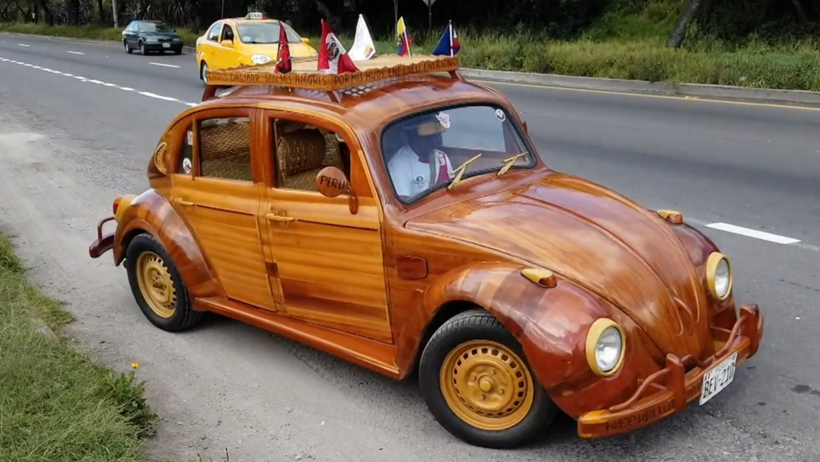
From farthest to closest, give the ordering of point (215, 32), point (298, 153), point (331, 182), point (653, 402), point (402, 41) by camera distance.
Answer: point (215, 32) → point (402, 41) → point (298, 153) → point (331, 182) → point (653, 402)

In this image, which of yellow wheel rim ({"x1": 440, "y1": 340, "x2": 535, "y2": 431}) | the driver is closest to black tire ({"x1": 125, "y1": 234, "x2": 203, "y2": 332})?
the driver

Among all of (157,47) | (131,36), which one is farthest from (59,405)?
(131,36)

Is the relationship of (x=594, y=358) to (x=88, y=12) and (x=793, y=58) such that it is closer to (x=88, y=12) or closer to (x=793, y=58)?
(x=793, y=58)

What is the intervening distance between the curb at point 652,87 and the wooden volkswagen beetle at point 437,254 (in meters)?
11.6

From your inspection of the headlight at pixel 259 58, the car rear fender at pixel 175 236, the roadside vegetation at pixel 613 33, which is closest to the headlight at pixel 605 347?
the car rear fender at pixel 175 236

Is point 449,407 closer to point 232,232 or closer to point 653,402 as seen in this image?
point 653,402

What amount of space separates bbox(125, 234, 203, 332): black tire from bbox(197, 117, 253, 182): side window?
2.02 ft

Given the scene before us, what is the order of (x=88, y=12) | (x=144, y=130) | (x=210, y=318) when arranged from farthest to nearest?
(x=88, y=12) < (x=144, y=130) < (x=210, y=318)

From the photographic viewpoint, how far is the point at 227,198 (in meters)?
5.02

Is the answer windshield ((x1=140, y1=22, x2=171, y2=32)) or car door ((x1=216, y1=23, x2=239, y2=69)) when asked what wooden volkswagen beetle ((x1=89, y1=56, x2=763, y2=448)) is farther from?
windshield ((x1=140, y1=22, x2=171, y2=32))

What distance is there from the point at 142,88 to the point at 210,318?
15755 millimetres

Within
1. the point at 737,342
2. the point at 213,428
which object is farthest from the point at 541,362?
the point at 213,428

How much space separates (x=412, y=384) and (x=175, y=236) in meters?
1.82

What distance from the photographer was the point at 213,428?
433cm
